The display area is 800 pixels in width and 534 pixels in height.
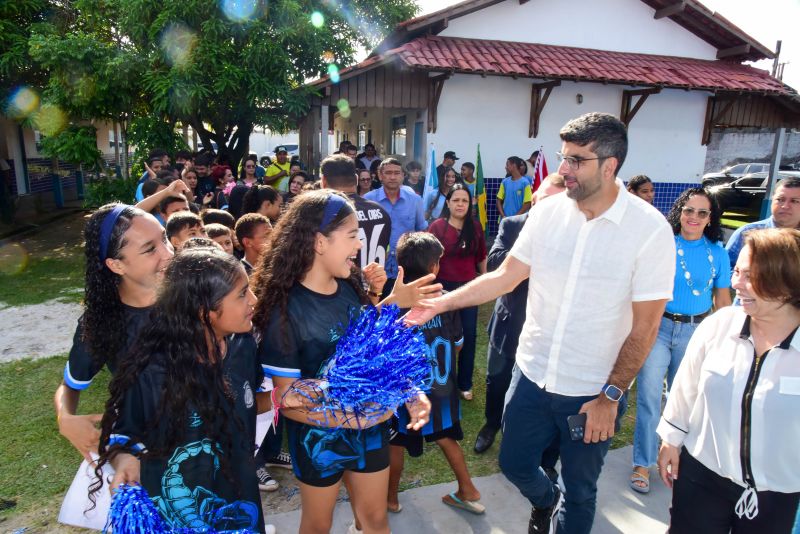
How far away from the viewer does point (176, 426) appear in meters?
1.73

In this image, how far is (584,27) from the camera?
11.3m

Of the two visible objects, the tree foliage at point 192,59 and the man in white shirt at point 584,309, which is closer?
the man in white shirt at point 584,309

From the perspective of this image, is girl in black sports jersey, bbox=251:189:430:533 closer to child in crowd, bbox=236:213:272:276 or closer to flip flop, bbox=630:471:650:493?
child in crowd, bbox=236:213:272:276

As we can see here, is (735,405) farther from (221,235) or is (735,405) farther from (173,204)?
(173,204)

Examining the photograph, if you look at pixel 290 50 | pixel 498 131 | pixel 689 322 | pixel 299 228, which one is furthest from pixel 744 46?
pixel 299 228

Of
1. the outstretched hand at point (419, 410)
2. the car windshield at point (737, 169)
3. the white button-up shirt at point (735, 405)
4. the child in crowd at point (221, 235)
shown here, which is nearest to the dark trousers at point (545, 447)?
the white button-up shirt at point (735, 405)

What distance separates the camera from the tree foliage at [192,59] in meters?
9.11

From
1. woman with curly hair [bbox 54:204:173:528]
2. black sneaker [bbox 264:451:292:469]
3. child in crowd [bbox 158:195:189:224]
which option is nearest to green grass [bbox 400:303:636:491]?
black sneaker [bbox 264:451:292:469]

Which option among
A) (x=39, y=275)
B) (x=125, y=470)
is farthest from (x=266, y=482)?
(x=39, y=275)

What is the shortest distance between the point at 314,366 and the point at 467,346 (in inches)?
98.6

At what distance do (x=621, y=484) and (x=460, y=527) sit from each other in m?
1.16

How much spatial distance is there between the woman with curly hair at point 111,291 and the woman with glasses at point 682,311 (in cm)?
289

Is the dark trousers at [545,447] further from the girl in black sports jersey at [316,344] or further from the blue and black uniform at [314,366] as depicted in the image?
the blue and black uniform at [314,366]

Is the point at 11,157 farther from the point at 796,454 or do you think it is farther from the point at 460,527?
the point at 796,454
